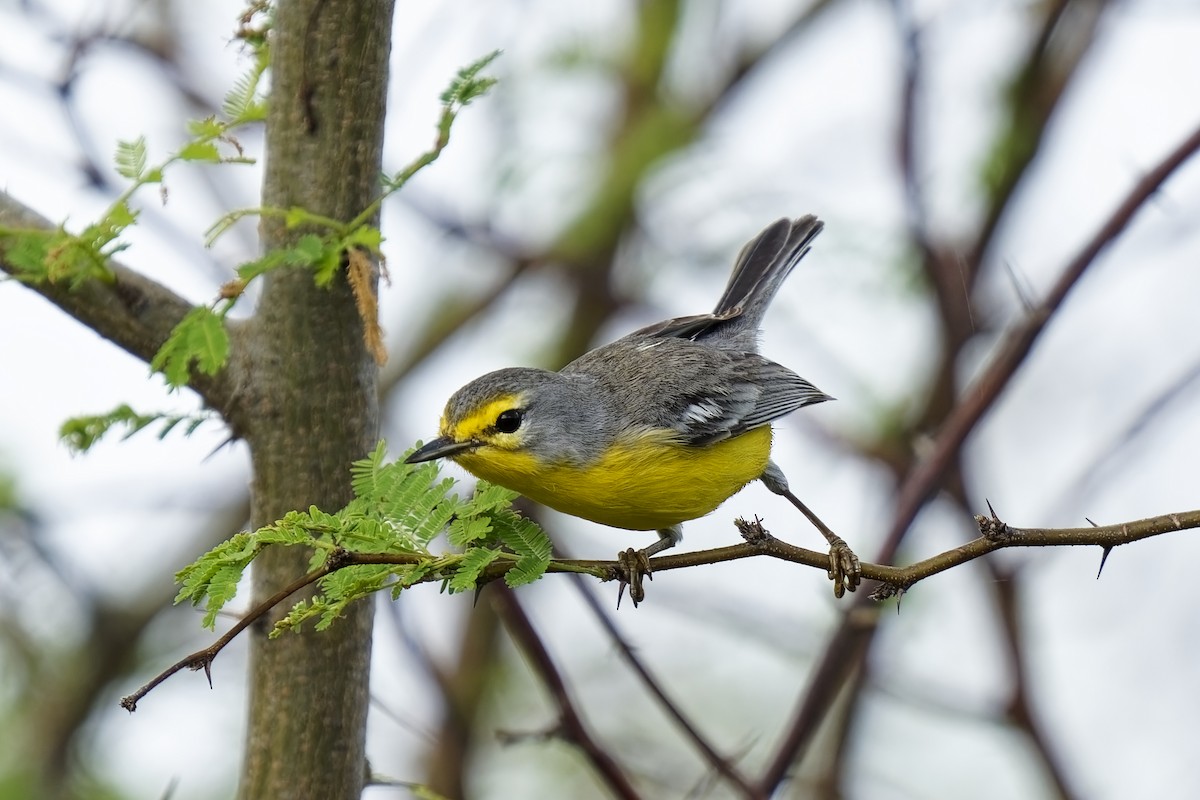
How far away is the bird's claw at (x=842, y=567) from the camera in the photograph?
3662 mm

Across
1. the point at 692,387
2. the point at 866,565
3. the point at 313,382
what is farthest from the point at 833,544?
the point at 313,382

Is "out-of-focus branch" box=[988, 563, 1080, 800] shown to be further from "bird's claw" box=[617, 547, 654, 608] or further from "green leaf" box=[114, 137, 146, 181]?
"green leaf" box=[114, 137, 146, 181]

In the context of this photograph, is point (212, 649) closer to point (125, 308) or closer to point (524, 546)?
point (524, 546)

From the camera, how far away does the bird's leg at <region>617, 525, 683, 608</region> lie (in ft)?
12.5

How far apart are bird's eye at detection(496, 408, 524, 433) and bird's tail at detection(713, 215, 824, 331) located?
6.41 ft

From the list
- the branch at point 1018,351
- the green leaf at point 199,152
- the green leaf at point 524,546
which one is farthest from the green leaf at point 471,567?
the branch at point 1018,351

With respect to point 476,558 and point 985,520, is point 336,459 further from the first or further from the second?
point 985,520

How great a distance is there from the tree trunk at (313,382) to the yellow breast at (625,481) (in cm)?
87

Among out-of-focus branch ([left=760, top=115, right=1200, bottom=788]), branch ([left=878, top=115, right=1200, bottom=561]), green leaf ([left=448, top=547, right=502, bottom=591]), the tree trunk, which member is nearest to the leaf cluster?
green leaf ([left=448, top=547, right=502, bottom=591])

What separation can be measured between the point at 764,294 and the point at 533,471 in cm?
218

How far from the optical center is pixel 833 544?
4336 millimetres

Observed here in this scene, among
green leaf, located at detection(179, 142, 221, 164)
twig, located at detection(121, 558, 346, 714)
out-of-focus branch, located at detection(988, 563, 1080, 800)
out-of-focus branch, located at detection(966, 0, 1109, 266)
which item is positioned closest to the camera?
twig, located at detection(121, 558, 346, 714)

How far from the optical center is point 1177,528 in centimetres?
243

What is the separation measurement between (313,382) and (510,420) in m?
0.99
